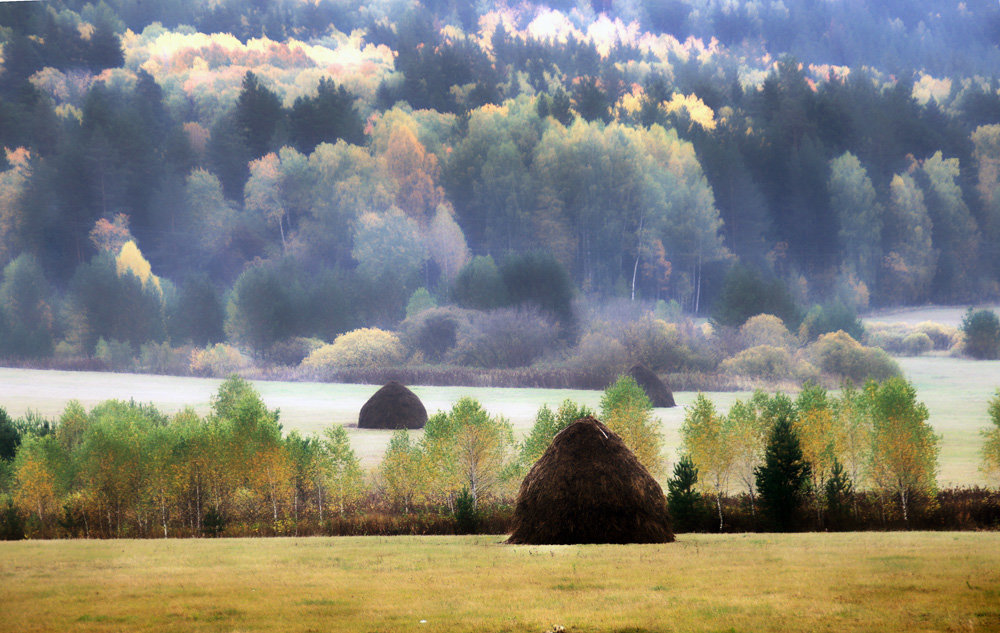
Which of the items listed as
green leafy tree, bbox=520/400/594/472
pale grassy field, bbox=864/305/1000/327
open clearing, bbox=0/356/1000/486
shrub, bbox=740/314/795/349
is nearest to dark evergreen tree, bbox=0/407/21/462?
open clearing, bbox=0/356/1000/486

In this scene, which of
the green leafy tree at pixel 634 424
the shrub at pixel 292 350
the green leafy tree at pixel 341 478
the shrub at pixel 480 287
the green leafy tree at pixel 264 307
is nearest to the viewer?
the green leafy tree at pixel 341 478

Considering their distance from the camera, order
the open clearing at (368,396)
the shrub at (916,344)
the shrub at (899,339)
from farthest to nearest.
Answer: the shrub at (899,339) < the shrub at (916,344) < the open clearing at (368,396)

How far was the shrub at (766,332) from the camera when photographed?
2634cm

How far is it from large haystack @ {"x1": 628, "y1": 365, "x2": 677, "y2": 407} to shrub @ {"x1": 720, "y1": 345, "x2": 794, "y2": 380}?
2198 millimetres

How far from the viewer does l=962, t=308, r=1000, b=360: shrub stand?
78.2 ft

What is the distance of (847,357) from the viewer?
83.8 feet

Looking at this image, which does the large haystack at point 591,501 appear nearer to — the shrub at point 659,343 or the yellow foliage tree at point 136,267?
the shrub at point 659,343

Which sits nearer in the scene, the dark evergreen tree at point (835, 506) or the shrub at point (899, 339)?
the dark evergreen tree at point (835, 506)

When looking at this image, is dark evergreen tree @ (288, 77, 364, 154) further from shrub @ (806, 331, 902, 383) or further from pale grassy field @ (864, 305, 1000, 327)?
pale grassy field @ (864, 305, 1000, 327)

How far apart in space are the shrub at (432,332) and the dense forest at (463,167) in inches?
2.6

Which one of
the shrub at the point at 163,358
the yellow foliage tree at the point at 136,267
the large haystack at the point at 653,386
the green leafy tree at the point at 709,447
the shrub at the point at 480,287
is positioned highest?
the yellow foliage tree at the point at 136,267

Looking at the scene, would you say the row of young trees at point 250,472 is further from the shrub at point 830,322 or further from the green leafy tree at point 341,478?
the shrub at point 830,322

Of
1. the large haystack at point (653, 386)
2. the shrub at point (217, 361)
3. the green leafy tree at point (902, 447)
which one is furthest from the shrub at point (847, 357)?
the shrub at point (217, 361)

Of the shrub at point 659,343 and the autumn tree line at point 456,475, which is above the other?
the shrub at point 659,343
